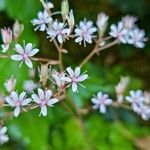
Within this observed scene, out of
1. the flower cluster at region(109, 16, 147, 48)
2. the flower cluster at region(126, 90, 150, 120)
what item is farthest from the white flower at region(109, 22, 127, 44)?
the flower cluster at region(126, 90, 150, 120)

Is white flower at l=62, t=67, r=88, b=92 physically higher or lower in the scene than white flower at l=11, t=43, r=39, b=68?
lower

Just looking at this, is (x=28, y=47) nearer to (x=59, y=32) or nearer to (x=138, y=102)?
(x=59, y=32)

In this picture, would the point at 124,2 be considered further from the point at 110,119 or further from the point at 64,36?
the point at 64,36

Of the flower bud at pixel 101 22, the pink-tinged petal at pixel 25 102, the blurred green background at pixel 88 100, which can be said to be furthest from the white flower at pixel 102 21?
the blurred green background at pixel 88 100

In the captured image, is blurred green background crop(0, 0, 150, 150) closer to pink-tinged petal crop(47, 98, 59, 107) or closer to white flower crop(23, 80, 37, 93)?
white flower crop(23, 80, 37, 93)

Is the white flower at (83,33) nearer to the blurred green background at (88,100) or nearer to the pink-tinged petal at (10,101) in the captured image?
the pink-tinged petal at (10,101)

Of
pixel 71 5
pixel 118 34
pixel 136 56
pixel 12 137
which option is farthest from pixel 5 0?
pixel 136 56

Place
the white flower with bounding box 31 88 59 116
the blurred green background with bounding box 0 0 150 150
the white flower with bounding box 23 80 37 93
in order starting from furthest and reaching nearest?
the blurred green background with bounding box 0 0 150 150 → the white flower with bounding box 23 80 37 93 → the white flower with bounding box 31 88 59 116

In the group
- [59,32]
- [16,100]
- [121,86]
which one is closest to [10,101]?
[16,100]

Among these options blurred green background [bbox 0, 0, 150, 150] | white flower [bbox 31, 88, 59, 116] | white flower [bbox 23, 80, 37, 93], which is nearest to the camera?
white flower [bbox 31, 88, 59, 116]
